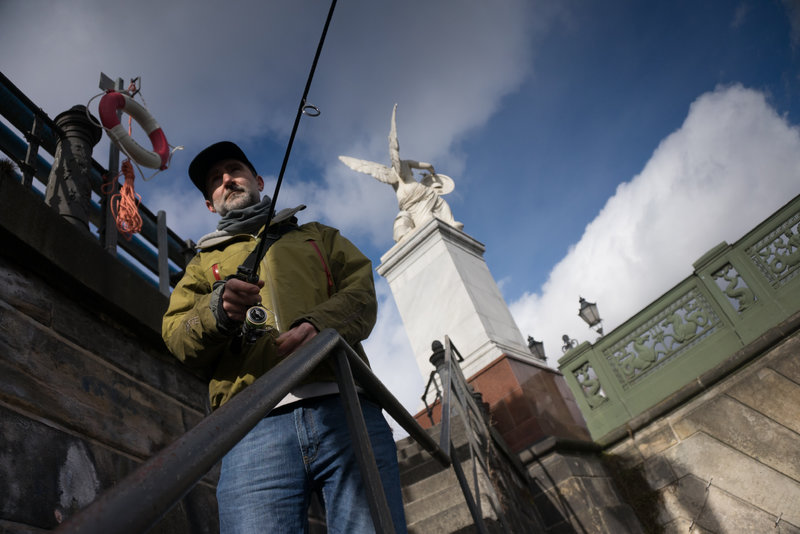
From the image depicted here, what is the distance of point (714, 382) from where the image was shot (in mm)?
6047

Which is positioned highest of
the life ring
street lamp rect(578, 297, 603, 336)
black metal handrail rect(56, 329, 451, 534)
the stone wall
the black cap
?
street lamp rect(578, 297, 603, 336)

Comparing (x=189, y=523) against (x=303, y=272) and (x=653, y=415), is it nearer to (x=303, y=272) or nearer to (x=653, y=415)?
(x=303, y=272)

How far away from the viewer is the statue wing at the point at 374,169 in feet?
31.0

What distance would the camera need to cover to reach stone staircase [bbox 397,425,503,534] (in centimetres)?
369

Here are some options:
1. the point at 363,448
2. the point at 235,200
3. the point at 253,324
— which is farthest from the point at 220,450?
the point at 235,200

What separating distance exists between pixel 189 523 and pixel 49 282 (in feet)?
3.76

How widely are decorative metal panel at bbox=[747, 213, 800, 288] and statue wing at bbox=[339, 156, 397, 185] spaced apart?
528 centimetres

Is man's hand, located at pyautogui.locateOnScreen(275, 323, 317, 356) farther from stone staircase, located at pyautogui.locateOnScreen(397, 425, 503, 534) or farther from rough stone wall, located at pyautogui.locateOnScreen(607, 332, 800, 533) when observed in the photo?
rough stone wall, located at pyautogui.locateOnScreen(607, 332, 800, 533)

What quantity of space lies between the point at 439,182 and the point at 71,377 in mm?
7950

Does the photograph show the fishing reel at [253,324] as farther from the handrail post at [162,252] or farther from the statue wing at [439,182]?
the statue wing at [439,182]

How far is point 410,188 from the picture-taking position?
30.3 feet

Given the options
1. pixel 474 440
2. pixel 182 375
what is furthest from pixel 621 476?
pixel 182 375

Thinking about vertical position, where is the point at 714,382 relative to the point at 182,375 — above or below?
below

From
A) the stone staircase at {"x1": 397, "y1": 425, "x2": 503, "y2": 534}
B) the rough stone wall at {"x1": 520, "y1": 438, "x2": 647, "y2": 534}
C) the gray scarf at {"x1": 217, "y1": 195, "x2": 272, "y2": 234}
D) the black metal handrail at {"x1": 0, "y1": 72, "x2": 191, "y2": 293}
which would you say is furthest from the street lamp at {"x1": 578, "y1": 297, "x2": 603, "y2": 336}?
the gray scarf at {"x1": 217, "y1": 195, "x2": 272, "y2": 234}
